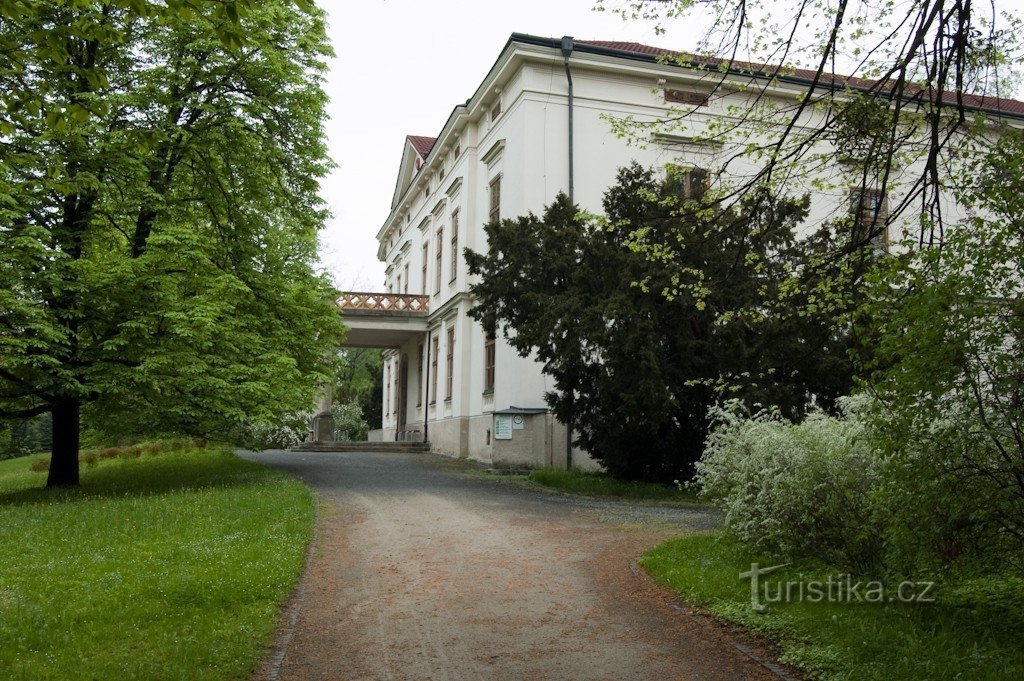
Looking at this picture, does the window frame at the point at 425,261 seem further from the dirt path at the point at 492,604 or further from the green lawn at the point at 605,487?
the dirt path at the point at 492,604

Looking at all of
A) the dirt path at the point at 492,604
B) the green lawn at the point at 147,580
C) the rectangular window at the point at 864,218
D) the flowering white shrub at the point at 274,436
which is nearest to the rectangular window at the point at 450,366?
the flowering white shrub at the point at 274,436

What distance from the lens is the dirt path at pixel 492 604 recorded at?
603 cm

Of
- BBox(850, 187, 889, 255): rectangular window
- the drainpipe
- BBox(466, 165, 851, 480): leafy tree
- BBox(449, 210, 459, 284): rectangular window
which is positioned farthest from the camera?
BBox(449, 210, 459, 284): rectangular window

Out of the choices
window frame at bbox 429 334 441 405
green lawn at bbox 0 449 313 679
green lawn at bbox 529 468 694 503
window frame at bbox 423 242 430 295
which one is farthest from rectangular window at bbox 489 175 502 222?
green lawn at bbox 0 449 313 679

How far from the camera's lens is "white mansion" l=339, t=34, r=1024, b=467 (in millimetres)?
23281

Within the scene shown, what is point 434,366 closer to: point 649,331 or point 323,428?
point 323,428

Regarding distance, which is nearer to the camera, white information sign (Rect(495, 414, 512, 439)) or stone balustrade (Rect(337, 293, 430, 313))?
white information sign (Rect(495, 414, 512, 439))

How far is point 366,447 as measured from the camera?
3288 centimetres

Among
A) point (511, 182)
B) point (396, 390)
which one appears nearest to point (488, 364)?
point (511, 182)

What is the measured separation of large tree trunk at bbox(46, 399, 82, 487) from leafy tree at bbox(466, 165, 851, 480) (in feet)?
29.7

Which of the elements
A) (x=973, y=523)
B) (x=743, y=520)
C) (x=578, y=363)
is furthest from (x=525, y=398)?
(x=973, y=523)

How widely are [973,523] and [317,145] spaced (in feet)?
50.1

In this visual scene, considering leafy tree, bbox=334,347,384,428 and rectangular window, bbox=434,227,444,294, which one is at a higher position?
rectangular window, bbox=434,227,444,294

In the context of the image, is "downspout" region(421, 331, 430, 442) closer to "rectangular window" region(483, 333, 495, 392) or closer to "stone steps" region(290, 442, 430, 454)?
"stone steps" region(290, 442, 430, 454)
